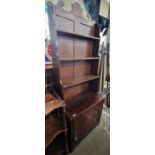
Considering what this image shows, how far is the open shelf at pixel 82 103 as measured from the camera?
1.46 meters

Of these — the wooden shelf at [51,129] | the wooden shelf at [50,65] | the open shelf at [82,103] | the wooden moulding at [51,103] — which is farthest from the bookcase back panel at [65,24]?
the wooden shelf at [51,129]

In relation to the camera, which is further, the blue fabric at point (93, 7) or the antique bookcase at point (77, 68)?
the blue fabric at point (93, 7)

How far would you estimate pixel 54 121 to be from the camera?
141cm

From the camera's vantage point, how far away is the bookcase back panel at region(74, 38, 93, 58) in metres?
1.68

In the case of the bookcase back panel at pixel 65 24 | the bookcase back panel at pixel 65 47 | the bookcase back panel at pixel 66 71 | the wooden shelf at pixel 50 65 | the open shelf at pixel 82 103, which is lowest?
the open shelf at pixel 82 103

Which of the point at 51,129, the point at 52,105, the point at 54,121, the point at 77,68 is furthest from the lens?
the point at 77,68

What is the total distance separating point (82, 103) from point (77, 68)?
Answer: 50cm

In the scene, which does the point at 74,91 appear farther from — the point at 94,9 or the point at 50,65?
the point at 94,9

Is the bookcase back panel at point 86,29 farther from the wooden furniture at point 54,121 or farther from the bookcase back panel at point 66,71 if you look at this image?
the wooden furniture at point 54,121

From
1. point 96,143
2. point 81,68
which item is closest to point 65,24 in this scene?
point 81,68

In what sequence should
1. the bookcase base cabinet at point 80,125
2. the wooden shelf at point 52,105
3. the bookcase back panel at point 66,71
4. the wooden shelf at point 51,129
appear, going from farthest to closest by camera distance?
the bookcase back panel at point 66,71 → the bookcase base cabinet at point 80,125 → the wooden shelf at point 51,129 → the wooden shelf at point 52,105
